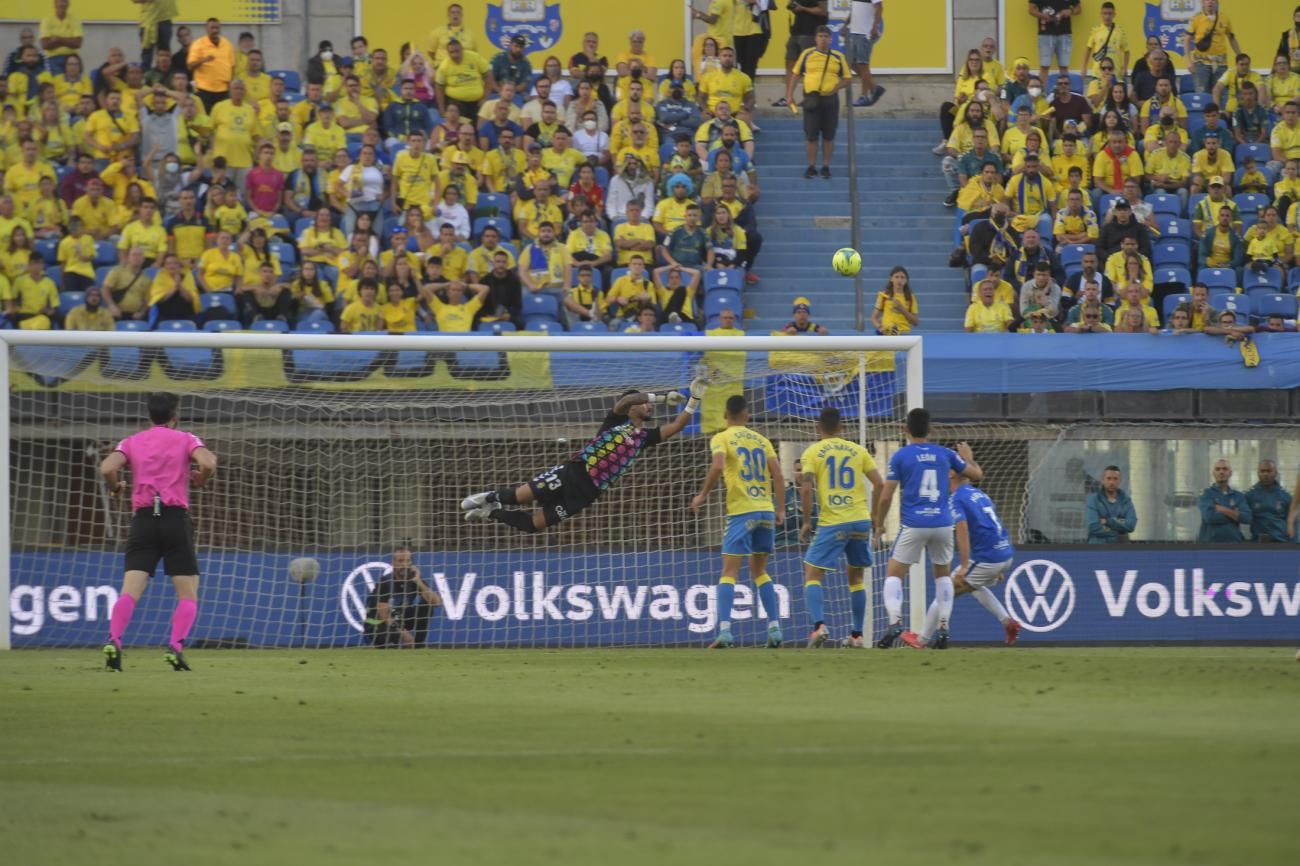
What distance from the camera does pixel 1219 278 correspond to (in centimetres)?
2194

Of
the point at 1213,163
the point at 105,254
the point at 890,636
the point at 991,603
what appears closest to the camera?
the point at 890,636

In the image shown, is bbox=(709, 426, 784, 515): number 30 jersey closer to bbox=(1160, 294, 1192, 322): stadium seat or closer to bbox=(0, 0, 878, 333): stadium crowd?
bbox=(0, 0, 878, 333): stadium crowd

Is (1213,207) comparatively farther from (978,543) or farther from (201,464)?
(201,464)

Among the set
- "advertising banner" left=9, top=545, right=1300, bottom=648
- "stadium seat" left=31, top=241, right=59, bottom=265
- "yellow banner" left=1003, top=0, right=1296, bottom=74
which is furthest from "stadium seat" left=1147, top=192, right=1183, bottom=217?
"stadium seat" left=31, top=241, right=59, bottom=265

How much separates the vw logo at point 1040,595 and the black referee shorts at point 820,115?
7.41m

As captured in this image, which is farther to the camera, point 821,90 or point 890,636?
point 821,90

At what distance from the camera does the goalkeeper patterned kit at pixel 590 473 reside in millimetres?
16844

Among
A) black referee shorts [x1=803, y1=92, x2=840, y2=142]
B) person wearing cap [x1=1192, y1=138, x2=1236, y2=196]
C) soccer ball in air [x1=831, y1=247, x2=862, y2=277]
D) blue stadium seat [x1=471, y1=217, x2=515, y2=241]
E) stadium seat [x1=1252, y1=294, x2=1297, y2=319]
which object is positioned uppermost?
black referee shorts [x1=803, y1=92, x2=840, y2=142]

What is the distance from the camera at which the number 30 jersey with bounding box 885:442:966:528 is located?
15.0m

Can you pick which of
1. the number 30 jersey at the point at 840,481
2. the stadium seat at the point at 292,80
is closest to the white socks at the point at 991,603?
the number 30 jersey at the point at 840,481

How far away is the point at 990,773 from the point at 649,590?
12205 millimetres

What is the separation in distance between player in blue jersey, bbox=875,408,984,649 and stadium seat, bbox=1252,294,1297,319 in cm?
762

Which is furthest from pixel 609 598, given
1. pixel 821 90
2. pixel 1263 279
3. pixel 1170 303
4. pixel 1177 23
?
pixel 1177 23

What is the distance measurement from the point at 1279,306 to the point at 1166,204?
8.46 ft
